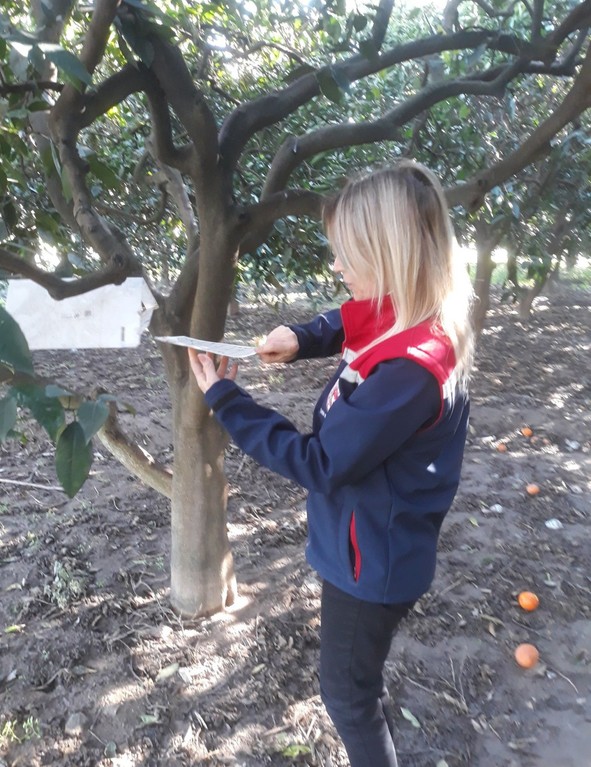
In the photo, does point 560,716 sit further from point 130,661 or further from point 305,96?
point 305,96

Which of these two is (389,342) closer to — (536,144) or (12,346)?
(12,346)

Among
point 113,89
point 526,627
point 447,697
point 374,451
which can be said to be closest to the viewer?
point 374,451

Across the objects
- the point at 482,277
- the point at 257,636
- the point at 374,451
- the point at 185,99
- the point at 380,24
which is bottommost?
the point at 257,636

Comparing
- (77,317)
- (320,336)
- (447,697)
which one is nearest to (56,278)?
(77,317)

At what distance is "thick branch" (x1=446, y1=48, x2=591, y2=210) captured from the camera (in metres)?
2.09

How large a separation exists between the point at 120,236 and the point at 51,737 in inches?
63.5

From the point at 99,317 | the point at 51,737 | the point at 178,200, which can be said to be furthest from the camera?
the point at 178,200

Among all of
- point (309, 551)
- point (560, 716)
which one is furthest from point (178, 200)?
point (560, 716)

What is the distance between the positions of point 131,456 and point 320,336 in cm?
104

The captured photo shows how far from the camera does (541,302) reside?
1244 cm

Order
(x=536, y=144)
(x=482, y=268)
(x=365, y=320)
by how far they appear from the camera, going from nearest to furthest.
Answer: (x=365, y=320) < (x=536, y=144) < (x=482, y=268)

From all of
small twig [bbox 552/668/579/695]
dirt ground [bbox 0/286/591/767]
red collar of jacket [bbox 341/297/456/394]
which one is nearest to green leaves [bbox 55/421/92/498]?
red collar of jacket [bbox 341/297/456/394]

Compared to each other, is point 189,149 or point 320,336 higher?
point 189,149

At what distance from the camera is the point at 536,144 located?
220 centimetres
